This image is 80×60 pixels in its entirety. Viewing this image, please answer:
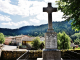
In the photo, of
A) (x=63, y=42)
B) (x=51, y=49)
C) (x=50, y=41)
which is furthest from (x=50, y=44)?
(x=63, y=42)

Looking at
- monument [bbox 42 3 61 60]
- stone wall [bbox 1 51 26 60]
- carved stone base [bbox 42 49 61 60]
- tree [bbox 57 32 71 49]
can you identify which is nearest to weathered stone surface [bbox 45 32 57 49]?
monument [bbox 42 3 61 60]

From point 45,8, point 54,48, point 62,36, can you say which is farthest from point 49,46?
point 62,36

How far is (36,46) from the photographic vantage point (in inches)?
1156

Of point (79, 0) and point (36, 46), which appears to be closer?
point (79, 0)

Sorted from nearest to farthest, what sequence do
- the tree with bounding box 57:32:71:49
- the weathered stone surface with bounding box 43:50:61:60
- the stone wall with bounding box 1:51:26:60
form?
the weathered stone surface with bounding box 43:50:61:60
the stone wall with bounding box 1:51:26:60
the tree with bounding box 57:32:71:49

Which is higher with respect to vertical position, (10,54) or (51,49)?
(51,49)

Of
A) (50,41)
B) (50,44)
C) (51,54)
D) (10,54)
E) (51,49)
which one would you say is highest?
(50,41)

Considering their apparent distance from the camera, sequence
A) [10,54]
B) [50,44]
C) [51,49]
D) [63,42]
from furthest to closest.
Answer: [63,42] → [10,54] → [50,44] → [51,49]

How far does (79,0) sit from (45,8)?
9.88 ft

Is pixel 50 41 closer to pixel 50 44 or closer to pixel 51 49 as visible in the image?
pixel 50 44

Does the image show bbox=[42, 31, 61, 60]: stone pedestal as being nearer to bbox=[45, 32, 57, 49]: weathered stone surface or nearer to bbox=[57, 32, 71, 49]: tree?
bbox=[45, 32, 57, 49]: weathered stone surface

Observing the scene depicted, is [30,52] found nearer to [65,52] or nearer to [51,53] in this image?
[51,53]

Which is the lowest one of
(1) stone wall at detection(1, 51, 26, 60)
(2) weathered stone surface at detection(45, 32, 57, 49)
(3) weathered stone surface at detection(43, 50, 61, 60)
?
(1) stone wall at detection(1, 51, 26, 60)

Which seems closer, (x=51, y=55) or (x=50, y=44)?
(x=51, y=55)
